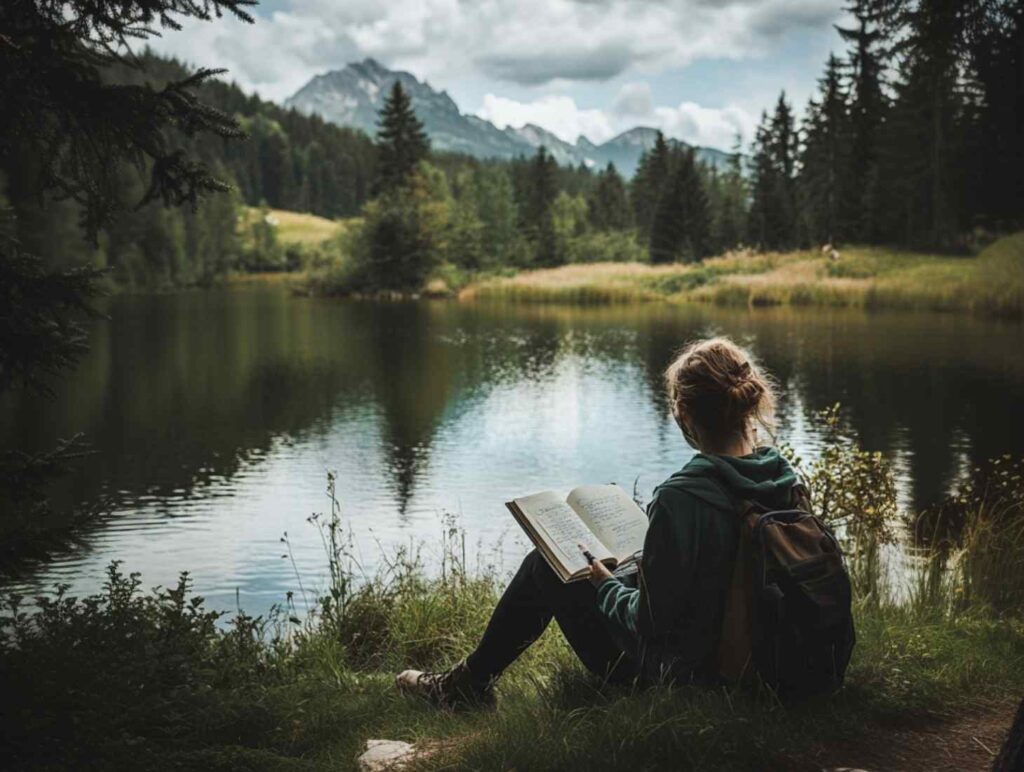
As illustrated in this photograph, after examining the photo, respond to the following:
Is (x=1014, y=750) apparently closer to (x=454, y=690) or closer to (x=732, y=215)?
(x=454, y=690)

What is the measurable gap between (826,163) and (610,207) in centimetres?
4247

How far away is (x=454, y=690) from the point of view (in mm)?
3809

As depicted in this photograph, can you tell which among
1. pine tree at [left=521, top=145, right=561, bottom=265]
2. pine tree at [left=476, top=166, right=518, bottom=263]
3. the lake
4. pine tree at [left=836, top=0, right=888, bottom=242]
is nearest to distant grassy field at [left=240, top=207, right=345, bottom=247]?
pine tree at [left=476, top=166, right=518, bottom=263]

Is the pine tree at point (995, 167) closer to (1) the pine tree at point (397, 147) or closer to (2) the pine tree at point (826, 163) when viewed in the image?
(2) the pine tree at point (826, 163)

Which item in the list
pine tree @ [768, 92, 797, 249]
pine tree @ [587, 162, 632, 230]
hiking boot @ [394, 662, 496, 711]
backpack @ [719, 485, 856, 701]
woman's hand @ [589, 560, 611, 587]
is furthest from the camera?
pine tree @ [587, 162, 632, 230]

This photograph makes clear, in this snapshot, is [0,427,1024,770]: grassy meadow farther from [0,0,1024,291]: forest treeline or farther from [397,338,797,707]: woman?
[0,0,1024,291]: forest treeline

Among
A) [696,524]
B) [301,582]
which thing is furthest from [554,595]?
[301,582]

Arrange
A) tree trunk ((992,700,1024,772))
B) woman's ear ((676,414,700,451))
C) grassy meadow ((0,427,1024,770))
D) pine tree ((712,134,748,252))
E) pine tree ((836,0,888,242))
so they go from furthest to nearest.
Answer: pine tree ((712,134,748,252)), pine tree ((836,0,888,242)), woman's ear ((676,414,700,451)), grassy meadow ((0,427,1024,770)), tree trunk ((992,700,1024,772))

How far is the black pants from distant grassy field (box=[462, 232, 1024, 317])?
3172 centimetres

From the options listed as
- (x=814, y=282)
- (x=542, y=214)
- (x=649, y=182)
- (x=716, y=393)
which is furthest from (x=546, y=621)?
(x=649, y=182)

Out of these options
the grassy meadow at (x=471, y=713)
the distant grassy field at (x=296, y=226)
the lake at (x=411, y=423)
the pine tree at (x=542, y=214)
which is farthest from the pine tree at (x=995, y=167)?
the distant grassy field at (x=296, y=226)

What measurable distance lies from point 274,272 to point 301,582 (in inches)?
3722

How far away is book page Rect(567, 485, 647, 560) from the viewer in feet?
11.5

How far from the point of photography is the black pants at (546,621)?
11.3ft
